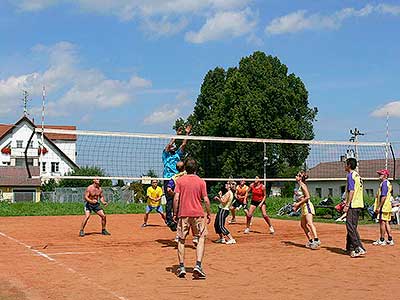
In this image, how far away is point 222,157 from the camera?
154ft

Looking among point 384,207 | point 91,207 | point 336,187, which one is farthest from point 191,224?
point 336,187

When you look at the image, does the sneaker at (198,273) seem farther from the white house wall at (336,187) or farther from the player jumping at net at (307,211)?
the white house wall at (336,187)

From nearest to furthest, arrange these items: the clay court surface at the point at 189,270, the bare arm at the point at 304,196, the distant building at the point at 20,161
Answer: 1. the clay court surface at the point at 189,270
2. the bare arm at the point at 304,196
3. the distant building at the point at 20,161

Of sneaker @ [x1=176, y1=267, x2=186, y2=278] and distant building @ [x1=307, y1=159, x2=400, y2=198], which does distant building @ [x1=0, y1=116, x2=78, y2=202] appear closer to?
distant building @ [x1=307, y1=159, x2=400, y2=198]

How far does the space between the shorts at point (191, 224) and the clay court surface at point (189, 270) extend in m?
0.71

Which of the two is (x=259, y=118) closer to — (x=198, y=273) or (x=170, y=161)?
(x=170, y=161)

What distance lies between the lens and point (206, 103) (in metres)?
59.2

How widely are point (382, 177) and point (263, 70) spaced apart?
128 feet

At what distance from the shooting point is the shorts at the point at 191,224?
33.0 ft

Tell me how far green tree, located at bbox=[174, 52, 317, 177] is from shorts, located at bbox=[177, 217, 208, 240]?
3416cm

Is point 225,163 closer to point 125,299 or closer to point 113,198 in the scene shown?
point 113,198

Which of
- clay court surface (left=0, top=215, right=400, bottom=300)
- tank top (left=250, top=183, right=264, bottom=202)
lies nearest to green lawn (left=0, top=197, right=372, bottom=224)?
tank top (left=250, top=183, right=264, bottom=202)

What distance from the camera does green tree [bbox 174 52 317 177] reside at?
4675cm

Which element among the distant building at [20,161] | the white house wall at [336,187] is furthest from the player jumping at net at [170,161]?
the distant building at [20,161]
